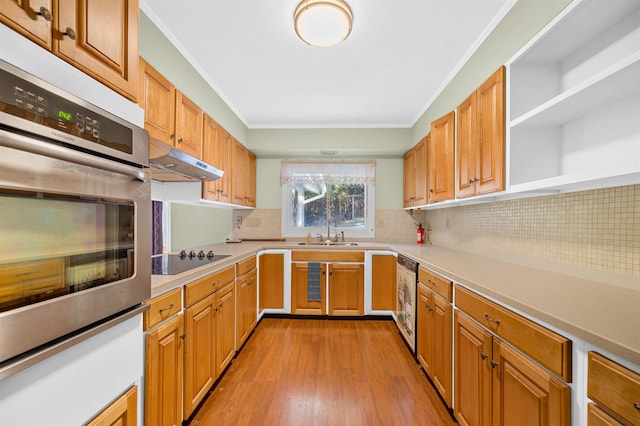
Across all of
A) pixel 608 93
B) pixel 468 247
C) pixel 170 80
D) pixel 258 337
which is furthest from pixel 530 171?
pixel 258 337

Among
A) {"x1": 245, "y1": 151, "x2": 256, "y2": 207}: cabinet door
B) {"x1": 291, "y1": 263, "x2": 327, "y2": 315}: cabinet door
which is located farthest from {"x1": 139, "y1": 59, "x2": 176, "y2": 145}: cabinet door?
{"x1": 291, "y1": 263, "x2": 327, "y2": 315}: cabinet door

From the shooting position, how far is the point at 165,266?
5.68 feet

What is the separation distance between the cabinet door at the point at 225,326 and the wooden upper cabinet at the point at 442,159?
1970 mm

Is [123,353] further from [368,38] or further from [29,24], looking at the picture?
[368,38]

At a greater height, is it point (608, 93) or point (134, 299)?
point (608, 93)

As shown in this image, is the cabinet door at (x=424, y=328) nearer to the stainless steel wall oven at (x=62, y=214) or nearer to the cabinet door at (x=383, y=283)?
the cabinet door at (x=383, y=283)

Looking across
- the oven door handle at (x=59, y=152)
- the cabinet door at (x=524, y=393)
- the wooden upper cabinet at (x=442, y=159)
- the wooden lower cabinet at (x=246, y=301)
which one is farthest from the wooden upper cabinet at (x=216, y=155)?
the cabinet door at (x=524, y=393)

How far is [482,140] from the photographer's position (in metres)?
1.74

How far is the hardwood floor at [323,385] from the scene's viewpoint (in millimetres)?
1643

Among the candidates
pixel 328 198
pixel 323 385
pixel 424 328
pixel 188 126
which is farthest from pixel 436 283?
pixel 328 198

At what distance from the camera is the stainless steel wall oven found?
56cm

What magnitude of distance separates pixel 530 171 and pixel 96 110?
197 centimetres

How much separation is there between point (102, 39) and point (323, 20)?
45.3 inches

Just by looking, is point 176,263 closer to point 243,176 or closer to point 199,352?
point 199,352
